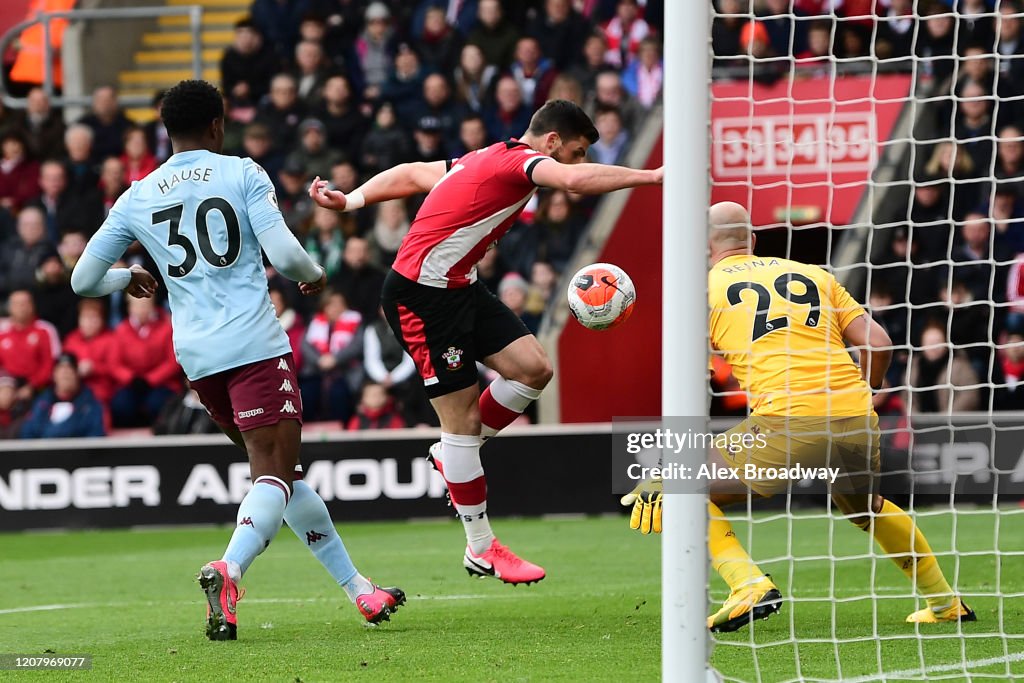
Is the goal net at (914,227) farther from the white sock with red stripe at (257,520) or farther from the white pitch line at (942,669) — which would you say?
the white sock with red stripe at (257,520)

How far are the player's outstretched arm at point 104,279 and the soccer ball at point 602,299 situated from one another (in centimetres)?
184

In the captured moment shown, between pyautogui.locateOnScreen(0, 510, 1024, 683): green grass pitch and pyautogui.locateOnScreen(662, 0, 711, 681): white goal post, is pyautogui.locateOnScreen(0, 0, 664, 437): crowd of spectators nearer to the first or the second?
pyautogui.locateOnScreen(0, 510, 1024, 683): green grass pitch

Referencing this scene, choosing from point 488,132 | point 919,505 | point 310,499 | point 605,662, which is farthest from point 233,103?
point 605,662

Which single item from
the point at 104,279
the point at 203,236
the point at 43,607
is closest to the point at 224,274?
the point at 203,236

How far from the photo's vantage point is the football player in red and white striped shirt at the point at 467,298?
20.5 feet

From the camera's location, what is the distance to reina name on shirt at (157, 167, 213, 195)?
18.5ft

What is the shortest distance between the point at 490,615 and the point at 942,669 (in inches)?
88.0

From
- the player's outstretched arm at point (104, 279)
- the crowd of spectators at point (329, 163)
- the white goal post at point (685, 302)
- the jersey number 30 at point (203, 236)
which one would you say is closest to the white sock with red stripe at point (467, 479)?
the jersey number 30 at point (203, 236)

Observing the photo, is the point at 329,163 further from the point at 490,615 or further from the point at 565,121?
the point at 490,615

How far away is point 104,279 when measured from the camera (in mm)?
5762

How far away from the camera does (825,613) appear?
6301 millimetres

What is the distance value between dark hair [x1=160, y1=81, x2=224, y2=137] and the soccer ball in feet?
5.65

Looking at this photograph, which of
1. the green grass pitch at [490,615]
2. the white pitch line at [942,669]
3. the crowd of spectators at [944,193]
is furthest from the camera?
the crowd of spectators at [944,193]

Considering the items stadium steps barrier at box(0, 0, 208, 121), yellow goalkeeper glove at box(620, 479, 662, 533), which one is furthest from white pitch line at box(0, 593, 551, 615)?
stadium steps barrier at box(0, 0, 208, 121)
